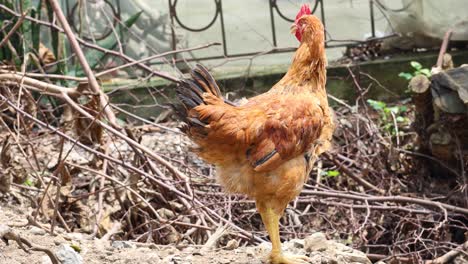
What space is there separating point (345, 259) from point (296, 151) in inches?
26.1

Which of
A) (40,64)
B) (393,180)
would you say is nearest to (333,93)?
(393,180)

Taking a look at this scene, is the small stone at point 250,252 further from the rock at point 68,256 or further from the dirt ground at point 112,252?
the rock at point 68,256

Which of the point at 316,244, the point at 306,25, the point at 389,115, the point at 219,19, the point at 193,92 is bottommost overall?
the point at 389,115

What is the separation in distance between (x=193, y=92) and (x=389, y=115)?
3729mm

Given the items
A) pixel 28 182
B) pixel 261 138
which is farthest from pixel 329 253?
pixel 28 182

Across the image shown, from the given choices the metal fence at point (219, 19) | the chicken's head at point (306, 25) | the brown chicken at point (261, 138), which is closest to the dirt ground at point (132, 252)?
the brown chicken at point (261, 138)

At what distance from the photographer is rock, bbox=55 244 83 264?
423cm

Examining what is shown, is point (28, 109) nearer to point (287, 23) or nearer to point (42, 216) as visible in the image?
point (42, 216)

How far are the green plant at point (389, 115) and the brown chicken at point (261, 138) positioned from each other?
3.08 meters

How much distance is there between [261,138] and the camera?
15.0ft

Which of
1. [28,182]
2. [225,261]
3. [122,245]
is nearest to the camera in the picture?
[225,261]

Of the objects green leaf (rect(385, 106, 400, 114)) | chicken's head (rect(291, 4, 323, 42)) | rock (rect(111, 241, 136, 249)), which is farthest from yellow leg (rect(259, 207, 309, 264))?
green leaf (rect(385, 106, 400, 114))

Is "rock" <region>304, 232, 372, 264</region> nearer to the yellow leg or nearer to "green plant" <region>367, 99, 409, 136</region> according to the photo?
the yellow leg

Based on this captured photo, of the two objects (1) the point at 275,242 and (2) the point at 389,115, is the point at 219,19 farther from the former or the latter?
(1) the point at 275,242
